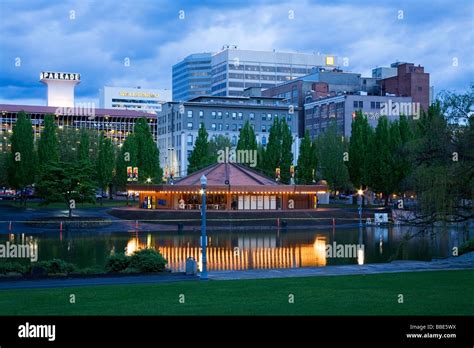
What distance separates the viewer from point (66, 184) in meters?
66.4

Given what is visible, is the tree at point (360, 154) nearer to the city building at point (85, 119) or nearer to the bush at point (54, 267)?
the bush at point (54, 267)

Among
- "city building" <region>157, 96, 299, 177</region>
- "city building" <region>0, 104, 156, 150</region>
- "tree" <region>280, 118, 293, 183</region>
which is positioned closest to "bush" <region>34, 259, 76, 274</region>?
"tree" <region>280, 118, 293, 183</region>

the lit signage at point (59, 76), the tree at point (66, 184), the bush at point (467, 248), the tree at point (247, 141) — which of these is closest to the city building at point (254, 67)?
the lit signage at point (59, 76)

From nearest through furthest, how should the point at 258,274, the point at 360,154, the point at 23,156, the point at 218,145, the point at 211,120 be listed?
the point at 258,274 < the point at 360,154 < the point at 23,156 < the point at 218,145 < the point at 211,120

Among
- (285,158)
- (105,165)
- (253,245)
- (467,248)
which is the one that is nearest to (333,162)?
(285,158)

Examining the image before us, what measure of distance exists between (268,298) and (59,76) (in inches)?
6832

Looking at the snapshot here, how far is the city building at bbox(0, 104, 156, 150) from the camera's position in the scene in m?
159

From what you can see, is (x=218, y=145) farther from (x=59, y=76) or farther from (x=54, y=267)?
(x=59, y=76)

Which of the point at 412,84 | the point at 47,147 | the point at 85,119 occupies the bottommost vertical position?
the point at 47,147

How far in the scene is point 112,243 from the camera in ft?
158

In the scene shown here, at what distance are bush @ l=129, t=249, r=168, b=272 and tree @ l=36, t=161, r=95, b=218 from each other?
127ft

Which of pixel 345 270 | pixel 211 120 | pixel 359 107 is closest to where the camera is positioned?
pixel 345 270

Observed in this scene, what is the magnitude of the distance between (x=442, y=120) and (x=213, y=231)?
3200cm

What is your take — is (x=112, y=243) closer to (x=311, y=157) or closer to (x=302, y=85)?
(x=311, y=157)
